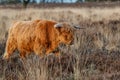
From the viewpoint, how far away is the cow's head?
A: 918 cm

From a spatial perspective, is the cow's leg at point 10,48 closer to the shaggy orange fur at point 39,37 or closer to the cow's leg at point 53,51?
the shaggy orange fur at point 39,37

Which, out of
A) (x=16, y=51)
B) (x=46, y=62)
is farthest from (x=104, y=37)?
(x=46, y=62)

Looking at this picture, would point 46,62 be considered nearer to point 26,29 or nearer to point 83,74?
point 83,74

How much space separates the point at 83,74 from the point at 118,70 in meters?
0.91

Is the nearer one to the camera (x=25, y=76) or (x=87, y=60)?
(x=25, y=76)

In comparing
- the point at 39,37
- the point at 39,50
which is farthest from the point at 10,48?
the point at 39,50

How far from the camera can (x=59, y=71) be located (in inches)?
310

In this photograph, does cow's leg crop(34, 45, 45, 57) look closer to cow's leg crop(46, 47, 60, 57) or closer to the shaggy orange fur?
the shaggy orange fur

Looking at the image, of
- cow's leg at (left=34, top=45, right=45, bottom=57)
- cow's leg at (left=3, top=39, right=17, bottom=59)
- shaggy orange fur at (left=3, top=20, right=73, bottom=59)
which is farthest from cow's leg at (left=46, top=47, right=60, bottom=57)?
cow's leg at (left=3, top=39, right=17, bottom=59)

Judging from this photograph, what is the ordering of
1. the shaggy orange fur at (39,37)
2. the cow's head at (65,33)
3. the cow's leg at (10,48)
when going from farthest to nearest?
the cow's leg at (10,48) → the shaggy orange fur at (39,37) → the cow's head at (65,33)

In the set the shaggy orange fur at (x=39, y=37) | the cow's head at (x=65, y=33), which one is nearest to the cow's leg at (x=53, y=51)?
the shaggy orange fur at (x=39, y=37)

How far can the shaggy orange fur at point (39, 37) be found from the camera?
9.30 meters

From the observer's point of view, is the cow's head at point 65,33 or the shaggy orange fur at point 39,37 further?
the shaggy orange fur at point 39,37

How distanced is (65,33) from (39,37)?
2.03ft
